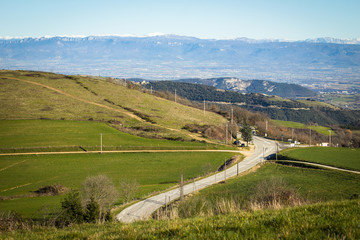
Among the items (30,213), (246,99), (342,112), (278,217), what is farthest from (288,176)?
(246,99)

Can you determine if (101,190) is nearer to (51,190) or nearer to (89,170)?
Answer: (51,190)

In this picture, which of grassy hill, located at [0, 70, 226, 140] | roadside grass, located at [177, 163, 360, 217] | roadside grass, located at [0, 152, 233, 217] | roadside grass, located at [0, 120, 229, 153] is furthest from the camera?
grassy hill, located at [0, 70, 226, 140]

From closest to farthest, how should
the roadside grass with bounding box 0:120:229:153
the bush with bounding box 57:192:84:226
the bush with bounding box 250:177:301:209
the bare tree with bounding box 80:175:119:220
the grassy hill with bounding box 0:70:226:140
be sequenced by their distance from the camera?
the bush with bounding box 250:177:301:209 → the bush with bounding box 57:192:84:226 → the bare tree with bounding box 80:175:119:220 → the roadside grass with bounding box 0:120:229:153 → the grassy hill with bounding box 0:70:226:140

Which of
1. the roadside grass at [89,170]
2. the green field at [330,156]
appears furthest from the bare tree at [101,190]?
the green field at [330,156]

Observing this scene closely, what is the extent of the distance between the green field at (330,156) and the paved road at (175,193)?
19.3 ft

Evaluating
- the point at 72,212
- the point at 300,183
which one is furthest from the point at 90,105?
the point at 72,212

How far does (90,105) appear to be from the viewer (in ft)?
287

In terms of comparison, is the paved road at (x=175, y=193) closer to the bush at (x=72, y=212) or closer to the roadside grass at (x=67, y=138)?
the bush at (x=72, y=212)

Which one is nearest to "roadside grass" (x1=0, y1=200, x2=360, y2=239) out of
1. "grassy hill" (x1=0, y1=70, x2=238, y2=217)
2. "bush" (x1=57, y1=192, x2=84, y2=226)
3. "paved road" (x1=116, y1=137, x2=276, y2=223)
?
"paved road" (x1=116, y1=137, x2=276, y2=223)

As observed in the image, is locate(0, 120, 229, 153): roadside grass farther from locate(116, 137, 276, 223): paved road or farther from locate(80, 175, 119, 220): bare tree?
locate(80, 175, 119, 220): bare tree

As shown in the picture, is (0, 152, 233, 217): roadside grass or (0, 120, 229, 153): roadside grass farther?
(0, 120, 229, 153): roadside grass

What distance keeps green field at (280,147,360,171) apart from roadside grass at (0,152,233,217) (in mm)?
11783

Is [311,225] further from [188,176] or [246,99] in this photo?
[246,99]

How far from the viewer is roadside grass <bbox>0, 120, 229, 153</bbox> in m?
55.8
